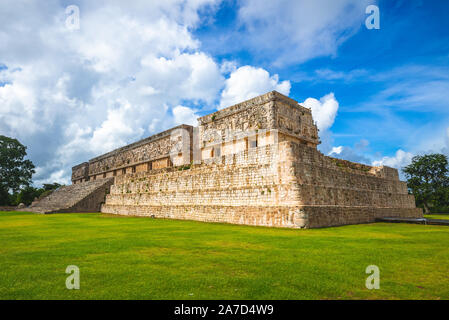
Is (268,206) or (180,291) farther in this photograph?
(268,206)

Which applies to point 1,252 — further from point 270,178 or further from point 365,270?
point 270,178

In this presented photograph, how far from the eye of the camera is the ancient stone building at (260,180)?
1193cm

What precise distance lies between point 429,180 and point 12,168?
63567mm

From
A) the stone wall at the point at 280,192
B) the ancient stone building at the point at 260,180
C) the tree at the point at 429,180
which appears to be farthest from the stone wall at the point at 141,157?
the tree at the point at 429,180

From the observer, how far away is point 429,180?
37.0m

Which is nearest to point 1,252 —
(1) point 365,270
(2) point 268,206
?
(1) point 365,270

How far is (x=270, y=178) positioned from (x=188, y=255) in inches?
320

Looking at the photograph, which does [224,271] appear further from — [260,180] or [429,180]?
[429,180]

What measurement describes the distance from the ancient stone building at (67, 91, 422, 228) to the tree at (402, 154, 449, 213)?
19.1m

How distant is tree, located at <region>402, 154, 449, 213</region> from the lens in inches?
1363

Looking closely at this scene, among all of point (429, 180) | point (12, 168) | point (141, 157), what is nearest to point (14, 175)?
point (12, 168)

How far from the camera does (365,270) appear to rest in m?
4.18

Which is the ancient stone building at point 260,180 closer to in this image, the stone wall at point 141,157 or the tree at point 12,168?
the stone wall at point 141,157

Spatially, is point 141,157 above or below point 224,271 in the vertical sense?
above
